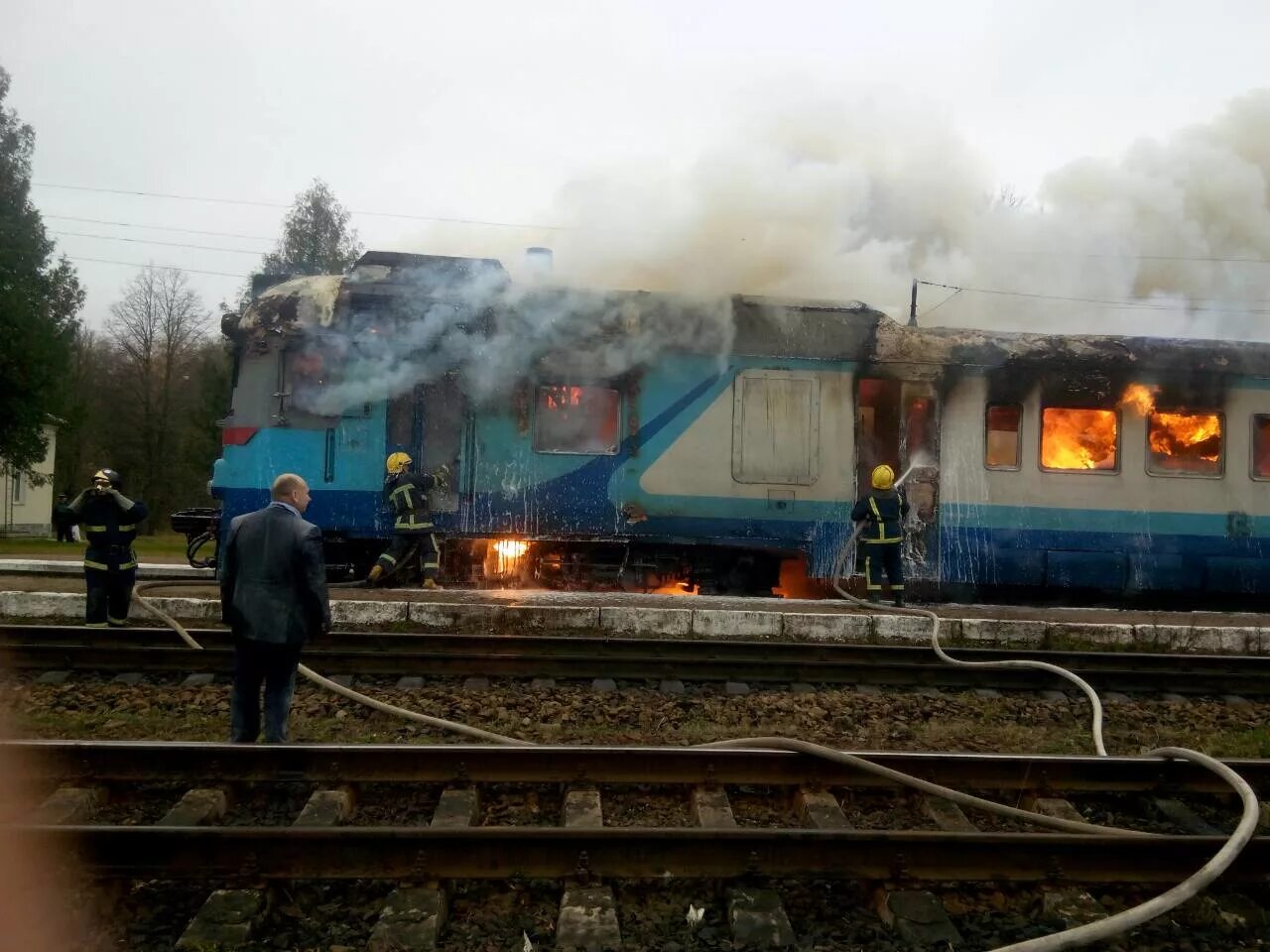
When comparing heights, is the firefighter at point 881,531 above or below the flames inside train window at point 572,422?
below

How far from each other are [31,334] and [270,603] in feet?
78.8

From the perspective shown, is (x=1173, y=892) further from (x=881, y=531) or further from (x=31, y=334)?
(x=31, y=334)

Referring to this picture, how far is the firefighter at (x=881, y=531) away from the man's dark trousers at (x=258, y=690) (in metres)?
6.92

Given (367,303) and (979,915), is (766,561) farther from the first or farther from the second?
(979,915)

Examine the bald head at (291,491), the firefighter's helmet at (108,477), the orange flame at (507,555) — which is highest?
the firefighter's helmet at (108,477)

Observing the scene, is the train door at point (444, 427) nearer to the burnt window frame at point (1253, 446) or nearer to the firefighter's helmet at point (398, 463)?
the firefighter's helmet at point (398, 463)

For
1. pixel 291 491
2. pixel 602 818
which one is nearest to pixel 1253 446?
pixel 602 818

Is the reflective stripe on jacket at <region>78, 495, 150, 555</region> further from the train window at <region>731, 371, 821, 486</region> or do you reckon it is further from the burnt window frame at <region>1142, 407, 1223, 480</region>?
the burnt window frame at <region>1142, 407, 1223, 480</region>

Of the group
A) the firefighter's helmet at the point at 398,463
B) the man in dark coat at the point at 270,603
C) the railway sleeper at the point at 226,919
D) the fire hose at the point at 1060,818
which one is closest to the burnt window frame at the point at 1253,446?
the fire hose at the point at 1060,818

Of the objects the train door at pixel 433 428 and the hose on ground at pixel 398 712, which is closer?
the hose on ground at pixel 398 712

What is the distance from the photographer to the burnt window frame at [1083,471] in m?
11.8

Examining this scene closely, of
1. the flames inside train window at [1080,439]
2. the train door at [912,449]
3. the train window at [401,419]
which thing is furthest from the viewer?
the flames inside train window at [1080,439]

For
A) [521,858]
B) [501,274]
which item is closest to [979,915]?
[521,858]

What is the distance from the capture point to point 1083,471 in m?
11.8
